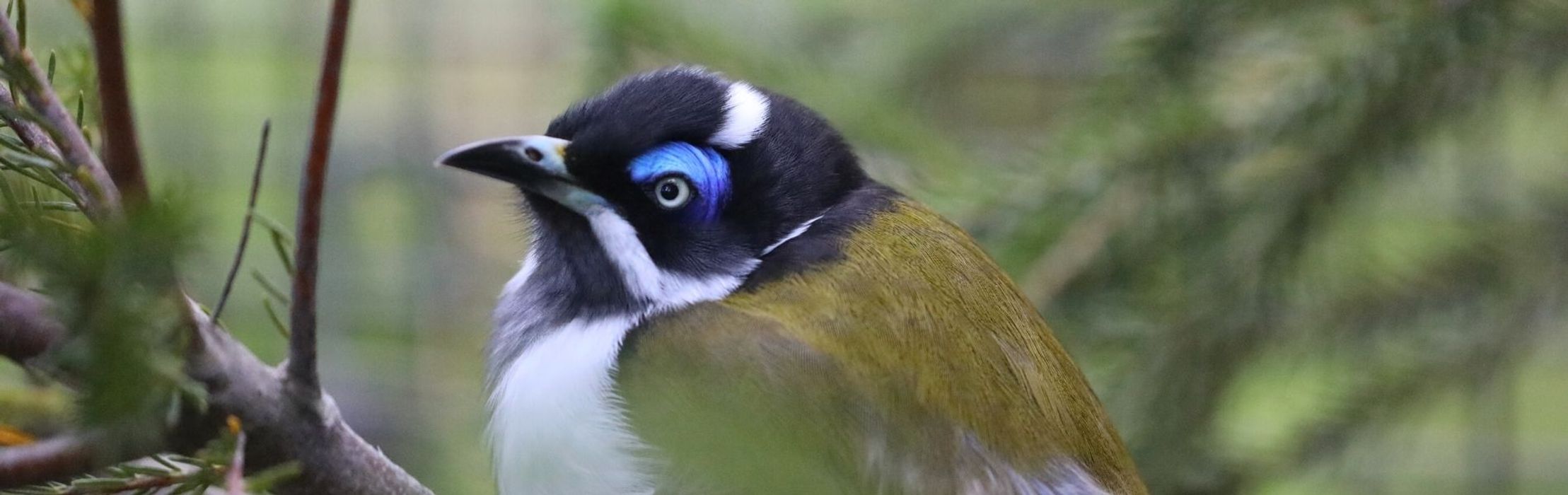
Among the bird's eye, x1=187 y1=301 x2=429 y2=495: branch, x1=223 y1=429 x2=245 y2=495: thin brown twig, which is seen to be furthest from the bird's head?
x1=223 y1=429 x2=245 y2=495: thin brown twig

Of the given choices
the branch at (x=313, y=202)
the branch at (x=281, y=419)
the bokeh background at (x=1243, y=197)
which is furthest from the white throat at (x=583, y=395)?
the branch at (x=313, y=202)

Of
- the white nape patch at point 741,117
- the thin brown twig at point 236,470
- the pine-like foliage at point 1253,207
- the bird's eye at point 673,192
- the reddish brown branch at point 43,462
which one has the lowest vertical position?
the reddish brown branch at point 43,462

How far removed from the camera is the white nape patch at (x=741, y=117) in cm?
173

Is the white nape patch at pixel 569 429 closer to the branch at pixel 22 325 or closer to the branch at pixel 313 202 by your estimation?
the branch at pixel 313 202

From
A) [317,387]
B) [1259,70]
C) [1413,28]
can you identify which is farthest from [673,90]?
[1259,70]

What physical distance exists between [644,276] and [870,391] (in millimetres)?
354

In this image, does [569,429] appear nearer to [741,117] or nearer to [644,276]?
[644,276]

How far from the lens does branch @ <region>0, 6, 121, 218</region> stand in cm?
84

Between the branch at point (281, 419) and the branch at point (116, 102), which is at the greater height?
the branch at point (116, 102)

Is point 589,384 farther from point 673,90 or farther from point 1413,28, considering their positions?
point 1413,28

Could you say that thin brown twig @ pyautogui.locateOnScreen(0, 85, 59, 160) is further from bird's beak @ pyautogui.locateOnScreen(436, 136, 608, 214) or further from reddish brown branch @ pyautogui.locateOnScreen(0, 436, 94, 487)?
bird's beak @ pyautogui.locateOnScreen(436, 136, 608, 214)

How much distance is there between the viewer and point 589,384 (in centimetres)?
158

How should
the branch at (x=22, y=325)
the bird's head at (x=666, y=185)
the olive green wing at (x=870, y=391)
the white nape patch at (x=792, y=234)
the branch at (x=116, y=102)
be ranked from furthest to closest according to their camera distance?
the white nape patch at (x=792, y=234) → the bird's head at (x=666, y=185) → the olive green wing at (x=870, y=391) → the branch at (x=22, y=325) → the branch at (x=116, y=102)

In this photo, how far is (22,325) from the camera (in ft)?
2.85
